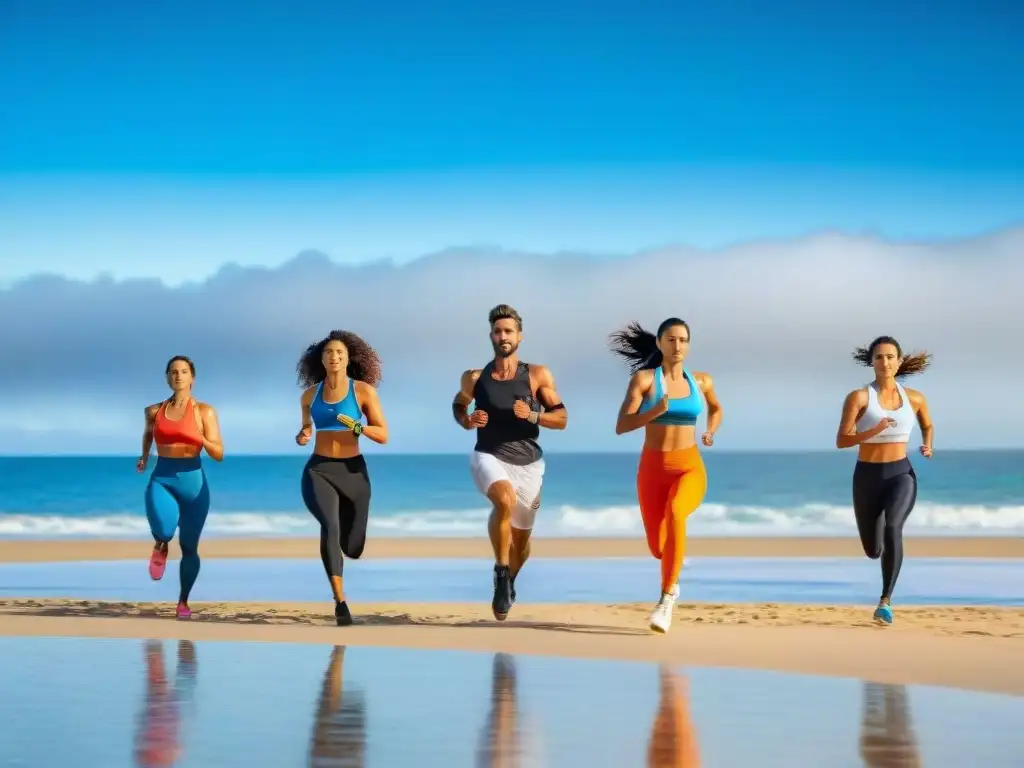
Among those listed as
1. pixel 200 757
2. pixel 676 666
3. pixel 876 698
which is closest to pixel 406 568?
pixel 676 666

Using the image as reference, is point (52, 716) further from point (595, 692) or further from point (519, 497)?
point (519, 497)

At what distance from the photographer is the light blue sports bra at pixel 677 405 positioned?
1112 cm

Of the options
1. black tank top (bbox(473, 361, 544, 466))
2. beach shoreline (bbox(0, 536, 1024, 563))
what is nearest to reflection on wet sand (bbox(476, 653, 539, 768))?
black tank top (bbox(473, 361, 544, 466))

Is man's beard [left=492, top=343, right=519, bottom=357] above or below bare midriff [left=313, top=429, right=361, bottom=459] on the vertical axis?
Result: above

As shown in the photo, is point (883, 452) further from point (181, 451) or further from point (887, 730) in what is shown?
point (181, 451)

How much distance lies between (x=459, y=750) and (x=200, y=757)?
3.40 ft

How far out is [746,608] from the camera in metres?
13.6

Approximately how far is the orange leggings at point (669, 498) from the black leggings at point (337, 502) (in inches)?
80.0

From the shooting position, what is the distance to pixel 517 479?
11492 millimetres

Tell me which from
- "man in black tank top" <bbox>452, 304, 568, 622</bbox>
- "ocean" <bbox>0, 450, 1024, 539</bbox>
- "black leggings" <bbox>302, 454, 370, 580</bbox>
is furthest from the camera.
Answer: "ocean" <bbox>0, 450, 1024, 539</bbox>

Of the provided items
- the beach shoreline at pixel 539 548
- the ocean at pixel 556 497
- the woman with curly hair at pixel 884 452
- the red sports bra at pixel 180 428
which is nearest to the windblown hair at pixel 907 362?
the woman with curly hair at pixel 884 452

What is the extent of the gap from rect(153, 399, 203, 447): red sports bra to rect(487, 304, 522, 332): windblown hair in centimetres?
246

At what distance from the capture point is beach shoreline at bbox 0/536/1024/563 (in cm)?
2386

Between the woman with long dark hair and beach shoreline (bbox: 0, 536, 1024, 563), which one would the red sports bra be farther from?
beach shoreline (bbox: 0, 536, 1024, 563)
